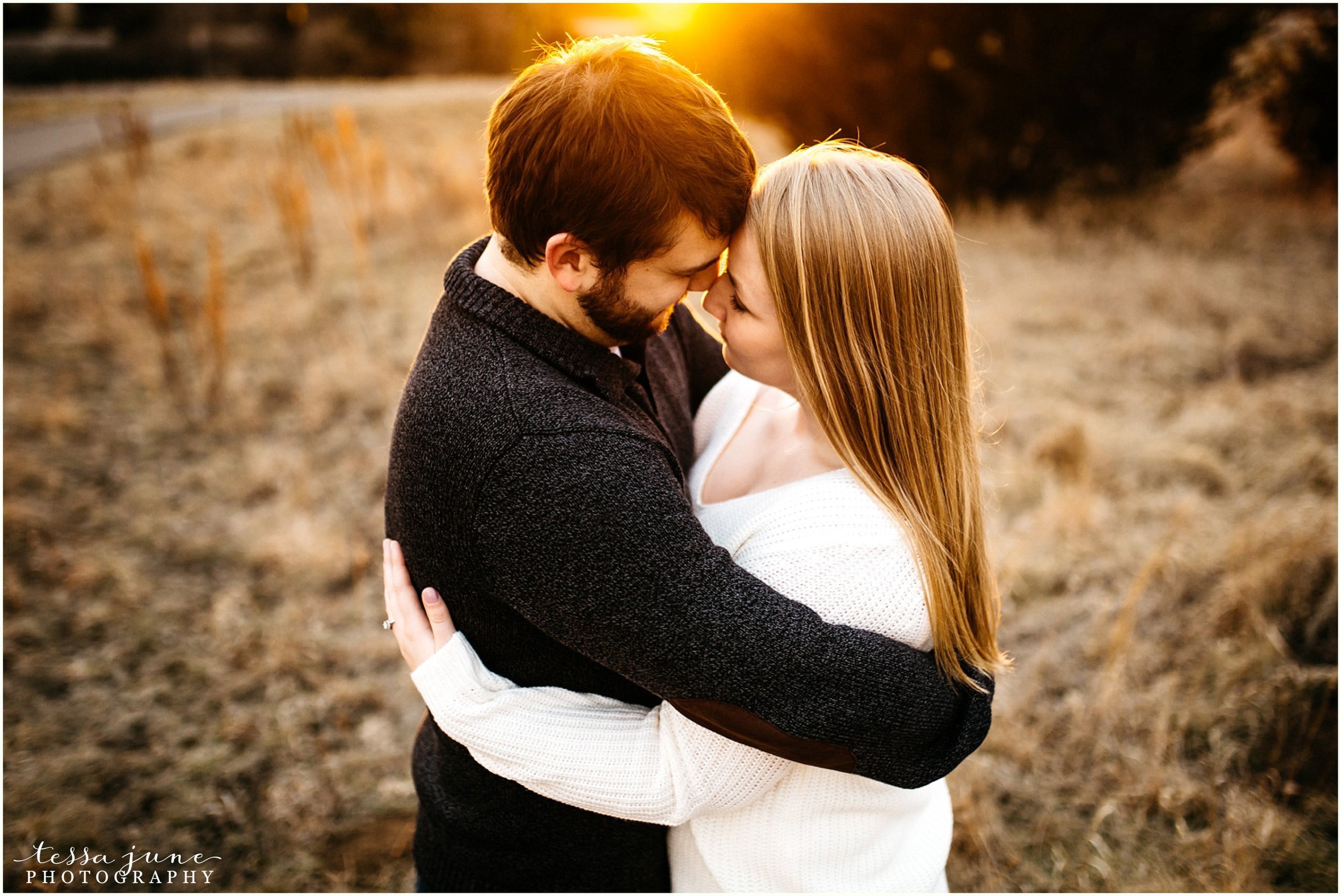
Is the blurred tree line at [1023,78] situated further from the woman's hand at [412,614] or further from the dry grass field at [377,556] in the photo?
the woman's hand at [412,614]

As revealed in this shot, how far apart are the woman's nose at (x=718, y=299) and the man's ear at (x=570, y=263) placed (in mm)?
299

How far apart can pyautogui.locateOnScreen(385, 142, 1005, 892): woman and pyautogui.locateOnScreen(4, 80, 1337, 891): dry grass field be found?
277 millimetres

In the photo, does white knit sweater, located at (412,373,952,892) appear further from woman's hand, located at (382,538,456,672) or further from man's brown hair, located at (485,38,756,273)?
man's brown hair, located at (485,38,756,273)

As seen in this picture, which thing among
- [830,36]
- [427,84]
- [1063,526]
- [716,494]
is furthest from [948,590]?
[427,84]


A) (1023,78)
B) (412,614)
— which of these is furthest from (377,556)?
(1023,78)

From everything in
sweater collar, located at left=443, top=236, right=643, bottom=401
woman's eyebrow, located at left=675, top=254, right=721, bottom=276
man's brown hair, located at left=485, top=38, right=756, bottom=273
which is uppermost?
man's brown hair, located at left=485, top=38, right=756, bottom=273

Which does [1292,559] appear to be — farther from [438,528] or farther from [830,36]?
[830,36]

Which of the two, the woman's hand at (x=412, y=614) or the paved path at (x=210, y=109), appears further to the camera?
the paved path at (x=210, y=109)

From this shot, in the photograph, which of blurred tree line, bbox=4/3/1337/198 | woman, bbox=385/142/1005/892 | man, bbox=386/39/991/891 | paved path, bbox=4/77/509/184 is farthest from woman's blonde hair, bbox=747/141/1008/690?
paved path, bbox=4/77/509/184

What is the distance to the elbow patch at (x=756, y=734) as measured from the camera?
3.91ft

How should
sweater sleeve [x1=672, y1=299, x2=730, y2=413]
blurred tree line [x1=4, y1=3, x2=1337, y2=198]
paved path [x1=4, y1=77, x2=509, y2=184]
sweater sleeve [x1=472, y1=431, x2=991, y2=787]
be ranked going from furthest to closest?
paved path [x1=4, y1=77, x2=509, y2=184] < blurred tree line [x1=4, y1=3, x2=1337, y2=198] < sweater sleeve [x1=672, y1=299, x2=730, y2=413] < sweater sleeve [x1=472, y1=431, x2=991, y2=787]

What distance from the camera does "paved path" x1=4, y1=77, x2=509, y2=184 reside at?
33.4 feet

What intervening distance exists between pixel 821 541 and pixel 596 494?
43cm

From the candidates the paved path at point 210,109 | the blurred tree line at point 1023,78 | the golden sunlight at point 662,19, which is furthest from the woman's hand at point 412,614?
the golden sunlight at point 662,19
